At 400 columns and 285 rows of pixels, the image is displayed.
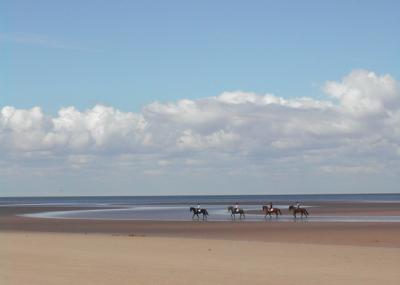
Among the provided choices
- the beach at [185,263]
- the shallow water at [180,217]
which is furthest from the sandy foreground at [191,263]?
the shallow water at [180,217]

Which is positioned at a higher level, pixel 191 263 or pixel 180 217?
pixel 180 217

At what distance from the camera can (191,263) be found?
17438 millimetres

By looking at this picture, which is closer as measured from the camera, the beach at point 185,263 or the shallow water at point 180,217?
the beach at point 185,263

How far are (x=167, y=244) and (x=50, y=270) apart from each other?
817cm

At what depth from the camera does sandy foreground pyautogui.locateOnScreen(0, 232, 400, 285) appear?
47.4 feet

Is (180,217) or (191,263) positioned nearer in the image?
(191,263)

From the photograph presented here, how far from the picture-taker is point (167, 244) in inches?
934

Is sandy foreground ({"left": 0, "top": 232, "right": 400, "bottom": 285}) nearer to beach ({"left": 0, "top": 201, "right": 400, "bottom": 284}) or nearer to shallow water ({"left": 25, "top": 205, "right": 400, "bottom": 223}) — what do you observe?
beach ({"left": 0, "top": 201, "right": 400, "bottom": 284})

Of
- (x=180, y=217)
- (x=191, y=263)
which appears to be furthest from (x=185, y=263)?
(x=180, y=217)

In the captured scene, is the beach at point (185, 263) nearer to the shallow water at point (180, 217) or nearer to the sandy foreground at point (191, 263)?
the sandy foreground at point (191, 263)

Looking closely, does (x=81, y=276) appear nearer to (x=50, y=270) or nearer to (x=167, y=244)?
(x=50, y=270)

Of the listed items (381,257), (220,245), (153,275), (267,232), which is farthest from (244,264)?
(267,232)

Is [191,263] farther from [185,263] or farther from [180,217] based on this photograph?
[180,217]

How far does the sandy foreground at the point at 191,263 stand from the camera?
14.5 metres
